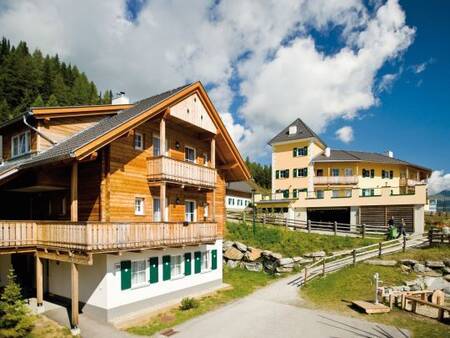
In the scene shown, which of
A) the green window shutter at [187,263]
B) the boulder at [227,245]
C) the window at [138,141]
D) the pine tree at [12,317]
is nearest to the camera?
the pine tree at [12,317]

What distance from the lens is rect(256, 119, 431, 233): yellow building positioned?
1464 inches

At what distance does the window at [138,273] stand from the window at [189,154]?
7.50 m

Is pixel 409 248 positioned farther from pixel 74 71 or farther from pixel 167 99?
pixel 74 71

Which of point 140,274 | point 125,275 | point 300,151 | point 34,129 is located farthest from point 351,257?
point 300,151

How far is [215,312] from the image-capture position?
17.3 meters

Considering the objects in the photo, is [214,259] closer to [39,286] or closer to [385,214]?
[39,286]

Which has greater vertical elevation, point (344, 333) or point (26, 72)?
point (26, 72)

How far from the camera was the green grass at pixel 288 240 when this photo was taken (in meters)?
28.8

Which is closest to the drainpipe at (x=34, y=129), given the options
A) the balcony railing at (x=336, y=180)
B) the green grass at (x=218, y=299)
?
the green grass at (x=218, y=299)

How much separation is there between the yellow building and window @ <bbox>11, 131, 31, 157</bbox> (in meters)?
30.6

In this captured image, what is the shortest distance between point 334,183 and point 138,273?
35.0 m

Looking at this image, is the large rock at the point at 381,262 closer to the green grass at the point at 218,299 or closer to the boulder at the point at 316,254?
the boulder at the point at 316,254

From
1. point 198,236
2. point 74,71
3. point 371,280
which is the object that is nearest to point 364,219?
point 371,280

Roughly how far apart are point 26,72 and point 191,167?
247ft
